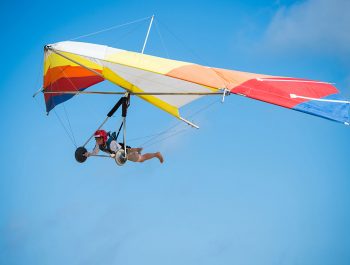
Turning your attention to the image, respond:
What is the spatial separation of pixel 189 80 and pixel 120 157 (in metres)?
2.73

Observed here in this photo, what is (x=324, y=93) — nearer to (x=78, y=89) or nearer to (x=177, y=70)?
(x=177, y=70)

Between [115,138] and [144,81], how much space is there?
60.8 inches

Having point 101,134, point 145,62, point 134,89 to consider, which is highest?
point 145,62

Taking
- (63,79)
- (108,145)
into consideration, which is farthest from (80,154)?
(63,79)

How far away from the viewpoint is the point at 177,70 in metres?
15.1

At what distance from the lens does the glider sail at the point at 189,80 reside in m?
14.2

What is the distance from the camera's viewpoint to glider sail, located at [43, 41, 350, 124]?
14.2 metres

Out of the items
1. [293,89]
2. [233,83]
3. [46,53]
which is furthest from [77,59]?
[293,89]

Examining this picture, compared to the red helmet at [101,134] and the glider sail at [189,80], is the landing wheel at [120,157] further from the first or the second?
the glider sail at [189,80]

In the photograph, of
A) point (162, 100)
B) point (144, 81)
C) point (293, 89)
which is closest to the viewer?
point (293, 89)

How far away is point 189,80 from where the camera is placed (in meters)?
14.4

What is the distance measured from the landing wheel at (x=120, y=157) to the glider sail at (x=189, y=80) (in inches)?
58.2

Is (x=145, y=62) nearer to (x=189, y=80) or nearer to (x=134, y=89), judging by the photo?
(x=189, y=80)

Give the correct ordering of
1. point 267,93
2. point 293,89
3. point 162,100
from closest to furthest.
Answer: point 267,93 < point 293,89 < point 162,100
